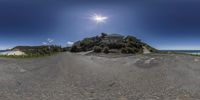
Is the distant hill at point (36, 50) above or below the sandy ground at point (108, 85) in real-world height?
above

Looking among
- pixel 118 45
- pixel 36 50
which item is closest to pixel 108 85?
pixel 118 45

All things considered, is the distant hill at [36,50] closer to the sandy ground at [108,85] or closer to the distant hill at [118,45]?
the distant hill at [118,45]

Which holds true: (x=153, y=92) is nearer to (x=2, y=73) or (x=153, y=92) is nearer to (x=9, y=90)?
(x=9, y=90)

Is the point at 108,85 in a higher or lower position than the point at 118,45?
lower

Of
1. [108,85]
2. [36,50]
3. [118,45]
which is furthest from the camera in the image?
[36,50]

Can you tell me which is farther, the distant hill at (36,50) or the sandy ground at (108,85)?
the distant hill at (36,50)

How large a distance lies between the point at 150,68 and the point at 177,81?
11.6ft

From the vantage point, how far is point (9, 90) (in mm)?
9391

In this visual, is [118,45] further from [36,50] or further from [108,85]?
[108,85]

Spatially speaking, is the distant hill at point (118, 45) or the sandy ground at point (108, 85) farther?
the distant hill at point (118, 45)

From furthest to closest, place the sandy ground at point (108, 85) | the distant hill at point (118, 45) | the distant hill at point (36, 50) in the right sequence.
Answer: the distant hill at point (36, 50) → the distant hill at point (118, 45) → the sandy ground at point (108, 85)

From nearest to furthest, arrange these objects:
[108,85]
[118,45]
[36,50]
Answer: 1. [108,85]
2. [118,45]
3. [36,50]

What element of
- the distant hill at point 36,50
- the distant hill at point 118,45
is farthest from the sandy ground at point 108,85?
the distant hill at point 36,50

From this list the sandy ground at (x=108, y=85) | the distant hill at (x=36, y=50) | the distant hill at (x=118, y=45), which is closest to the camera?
the sandy ground at (x=108, y=85)
